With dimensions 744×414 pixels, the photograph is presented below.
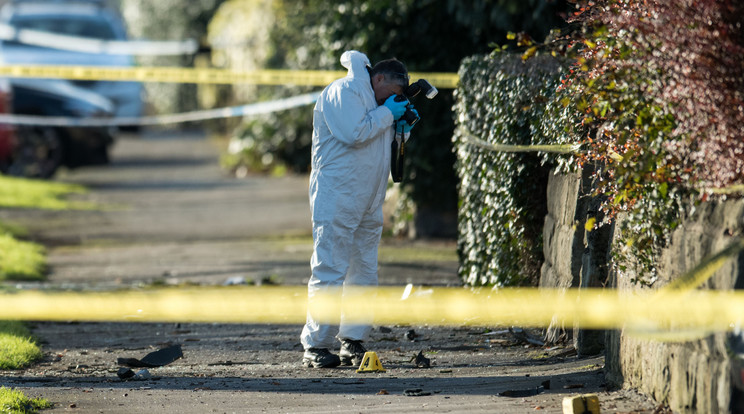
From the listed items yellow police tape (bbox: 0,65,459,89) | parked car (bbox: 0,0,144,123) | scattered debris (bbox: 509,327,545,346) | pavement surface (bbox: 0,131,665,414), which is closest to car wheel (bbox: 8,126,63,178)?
parked car (bbox: 0,0,144,123)

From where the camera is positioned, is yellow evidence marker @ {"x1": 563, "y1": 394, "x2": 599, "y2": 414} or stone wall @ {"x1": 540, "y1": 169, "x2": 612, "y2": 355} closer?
yellow evidence marker @ {"x1": 563, "y1": 394, "x2": 599, "y2": 414}

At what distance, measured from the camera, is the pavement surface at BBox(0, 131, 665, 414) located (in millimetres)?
5508

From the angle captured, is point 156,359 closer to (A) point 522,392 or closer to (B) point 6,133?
(A) point 522,392

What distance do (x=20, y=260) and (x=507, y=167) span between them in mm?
5777

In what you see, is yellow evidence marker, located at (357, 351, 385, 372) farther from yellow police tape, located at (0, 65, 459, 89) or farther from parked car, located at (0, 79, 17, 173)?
parked car, located at (0, 79, 17, 173)

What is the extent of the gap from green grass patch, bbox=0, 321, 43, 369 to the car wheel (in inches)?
473

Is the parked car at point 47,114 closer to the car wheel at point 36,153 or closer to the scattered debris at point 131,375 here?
the car wheel at point 36,153

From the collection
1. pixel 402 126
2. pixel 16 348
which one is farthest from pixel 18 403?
pixel 402 126

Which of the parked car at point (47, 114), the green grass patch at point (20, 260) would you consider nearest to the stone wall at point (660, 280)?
the green grass patch at point (20, 260)

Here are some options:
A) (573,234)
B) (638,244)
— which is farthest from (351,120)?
(638,244)

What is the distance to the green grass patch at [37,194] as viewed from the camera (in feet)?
52.7

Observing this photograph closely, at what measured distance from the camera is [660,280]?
508 centimetres

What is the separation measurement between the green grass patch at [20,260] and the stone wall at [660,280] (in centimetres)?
550

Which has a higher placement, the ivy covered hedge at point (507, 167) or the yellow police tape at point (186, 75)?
the yellow police tape at point (186, 75)
